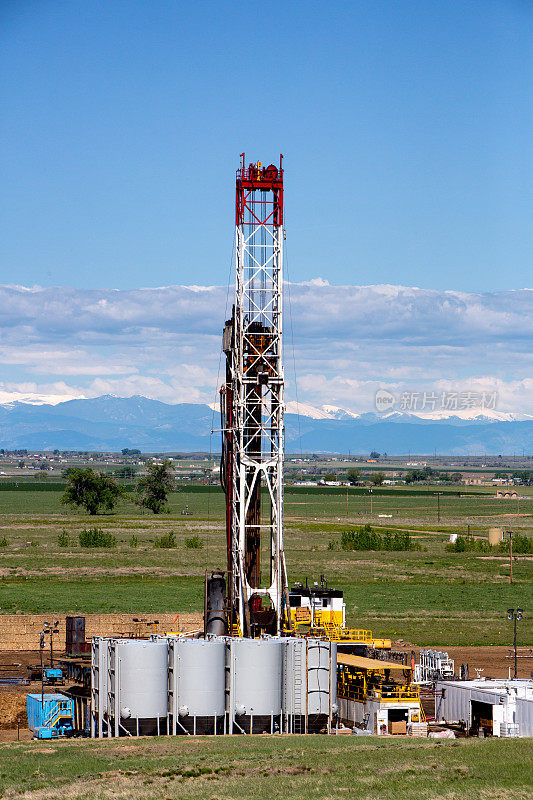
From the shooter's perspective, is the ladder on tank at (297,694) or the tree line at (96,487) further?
the tree line at (96,487)

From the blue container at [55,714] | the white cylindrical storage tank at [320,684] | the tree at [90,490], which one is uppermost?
the tree at [90,490]

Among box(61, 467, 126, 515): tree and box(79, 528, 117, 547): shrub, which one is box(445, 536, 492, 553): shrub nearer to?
box(79, 528, 117, 547): shrub

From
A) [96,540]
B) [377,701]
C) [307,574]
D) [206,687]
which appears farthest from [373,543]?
[206,687]

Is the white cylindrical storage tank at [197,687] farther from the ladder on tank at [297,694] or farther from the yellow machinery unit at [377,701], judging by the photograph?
the yellow machinery unit at [377,701]

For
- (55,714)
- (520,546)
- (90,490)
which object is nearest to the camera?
(55,714)

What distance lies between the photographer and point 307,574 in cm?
8188

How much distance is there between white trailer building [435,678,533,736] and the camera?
32375 mm

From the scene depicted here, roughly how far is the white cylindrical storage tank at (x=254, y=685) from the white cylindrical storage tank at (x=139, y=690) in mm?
1905

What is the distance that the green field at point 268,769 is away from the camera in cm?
2288

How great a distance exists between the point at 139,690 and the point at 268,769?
6549 mm


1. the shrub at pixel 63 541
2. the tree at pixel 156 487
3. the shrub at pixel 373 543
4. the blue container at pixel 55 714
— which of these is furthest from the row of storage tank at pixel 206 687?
the tree at pixel 156 487

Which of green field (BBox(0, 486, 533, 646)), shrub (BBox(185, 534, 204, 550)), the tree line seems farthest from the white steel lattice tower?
the tree line

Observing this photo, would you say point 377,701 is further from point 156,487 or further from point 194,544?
point 156,487

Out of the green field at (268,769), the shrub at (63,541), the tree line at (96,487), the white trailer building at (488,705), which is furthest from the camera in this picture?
the tree line at (96,487)
